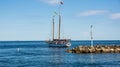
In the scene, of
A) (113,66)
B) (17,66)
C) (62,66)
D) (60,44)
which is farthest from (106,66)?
(60,44)

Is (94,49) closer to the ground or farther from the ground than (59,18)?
closer to the ground

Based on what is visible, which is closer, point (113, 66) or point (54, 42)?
point (113, 66)

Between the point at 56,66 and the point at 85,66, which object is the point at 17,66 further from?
the point at 85,66

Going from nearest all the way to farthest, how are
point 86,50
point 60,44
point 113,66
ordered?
point 113,66, point 86,50, point 60,44

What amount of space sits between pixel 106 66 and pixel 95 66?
2394 millimetres

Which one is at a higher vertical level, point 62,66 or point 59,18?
point 59,18

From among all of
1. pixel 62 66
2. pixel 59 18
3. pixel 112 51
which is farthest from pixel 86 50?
pixel 59 18

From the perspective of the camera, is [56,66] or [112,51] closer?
[56,66]

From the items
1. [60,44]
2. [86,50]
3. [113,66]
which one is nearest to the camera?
[113,66]

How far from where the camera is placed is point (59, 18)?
16650cm

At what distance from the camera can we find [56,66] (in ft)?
223

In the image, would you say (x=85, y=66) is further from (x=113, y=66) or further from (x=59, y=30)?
(x=59, y=30)

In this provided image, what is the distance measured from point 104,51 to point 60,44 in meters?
53.9

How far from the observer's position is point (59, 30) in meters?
165
